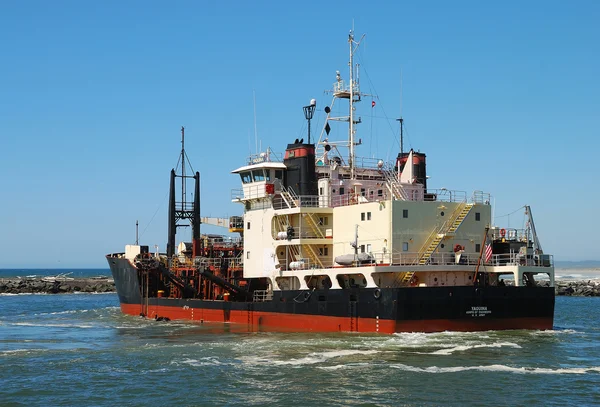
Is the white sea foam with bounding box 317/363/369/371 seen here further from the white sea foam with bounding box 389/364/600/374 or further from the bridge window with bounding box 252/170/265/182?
the bridge window with bounding box 252/170/265/182

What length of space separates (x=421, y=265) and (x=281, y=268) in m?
7.08

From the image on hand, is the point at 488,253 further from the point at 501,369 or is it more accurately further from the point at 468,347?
the point at 501,369

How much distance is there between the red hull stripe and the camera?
28.4 metres

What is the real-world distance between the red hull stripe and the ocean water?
0.44 m

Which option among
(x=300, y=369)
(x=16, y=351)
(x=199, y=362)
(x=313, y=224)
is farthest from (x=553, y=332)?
Result: (x=16, y=351)

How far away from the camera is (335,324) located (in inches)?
1192

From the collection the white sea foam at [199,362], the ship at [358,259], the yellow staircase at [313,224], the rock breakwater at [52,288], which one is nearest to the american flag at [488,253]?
the ship at [358,259]

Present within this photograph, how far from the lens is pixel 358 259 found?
29.9 metres

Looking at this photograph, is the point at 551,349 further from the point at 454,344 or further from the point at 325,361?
the point at 325,361

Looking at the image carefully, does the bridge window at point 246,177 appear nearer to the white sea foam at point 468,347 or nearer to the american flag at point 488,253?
the american flag at point 488,253

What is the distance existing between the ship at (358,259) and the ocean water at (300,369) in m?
1.04

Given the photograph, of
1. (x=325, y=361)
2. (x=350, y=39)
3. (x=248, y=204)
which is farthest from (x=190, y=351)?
(x=350, y=39)

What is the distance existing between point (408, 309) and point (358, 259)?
2910 millimetres

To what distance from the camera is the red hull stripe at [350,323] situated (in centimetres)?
2842
